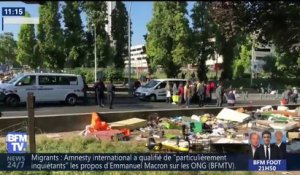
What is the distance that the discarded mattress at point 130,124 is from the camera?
15430mm

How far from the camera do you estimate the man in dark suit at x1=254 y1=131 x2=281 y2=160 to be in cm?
739

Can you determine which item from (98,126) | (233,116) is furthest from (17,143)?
(233,116)

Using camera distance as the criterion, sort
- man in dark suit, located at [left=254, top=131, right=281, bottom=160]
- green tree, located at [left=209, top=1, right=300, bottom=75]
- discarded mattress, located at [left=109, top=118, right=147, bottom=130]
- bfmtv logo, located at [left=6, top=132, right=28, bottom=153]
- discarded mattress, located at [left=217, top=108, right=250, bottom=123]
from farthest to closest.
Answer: discarded mattress, located at [left=217, top=108, right=250, bottom=123] < discarded mattress, located at [left=109, top=118, right=147, bottom=130] < green tree, located at [left=209, top=1, right=300, bottom=75] < bfmtv logo, located at [left=6, top=132, right=28, bottom=153] < man in dark suit, located at [left=254, top=131, right=281, bottom=160]

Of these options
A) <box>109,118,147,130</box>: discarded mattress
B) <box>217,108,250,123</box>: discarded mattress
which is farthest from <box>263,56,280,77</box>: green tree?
<box>109,118,147,130</box>: discarded mattress

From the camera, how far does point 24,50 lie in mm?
59312

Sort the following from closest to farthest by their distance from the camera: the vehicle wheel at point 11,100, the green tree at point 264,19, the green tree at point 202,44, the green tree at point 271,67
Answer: the green tree at point 264,19, the vehicle wheel at point 11,100, the green tree at point 202,44, the green tree at point 271,67

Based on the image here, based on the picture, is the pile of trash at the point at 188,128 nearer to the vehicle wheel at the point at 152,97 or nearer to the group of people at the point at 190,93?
the group of people at the point at 190,93

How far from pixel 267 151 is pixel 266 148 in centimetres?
5

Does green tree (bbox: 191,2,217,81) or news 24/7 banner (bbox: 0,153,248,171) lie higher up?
green tree (bbox: 191,2,217,81)

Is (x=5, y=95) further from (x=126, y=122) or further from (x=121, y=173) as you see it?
(x=121, y=173)

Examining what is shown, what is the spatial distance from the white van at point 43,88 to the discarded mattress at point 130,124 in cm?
1050

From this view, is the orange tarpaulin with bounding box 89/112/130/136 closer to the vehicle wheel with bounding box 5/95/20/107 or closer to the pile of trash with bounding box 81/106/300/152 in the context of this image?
the pile of trash with bounding box 81/106/300/152

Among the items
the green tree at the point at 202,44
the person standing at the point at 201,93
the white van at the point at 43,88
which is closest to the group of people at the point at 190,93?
the person standing at the point at 201,93

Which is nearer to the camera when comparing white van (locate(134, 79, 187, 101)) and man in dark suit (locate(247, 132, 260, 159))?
man in dark suit (locate(247, 132, 260, 159))
